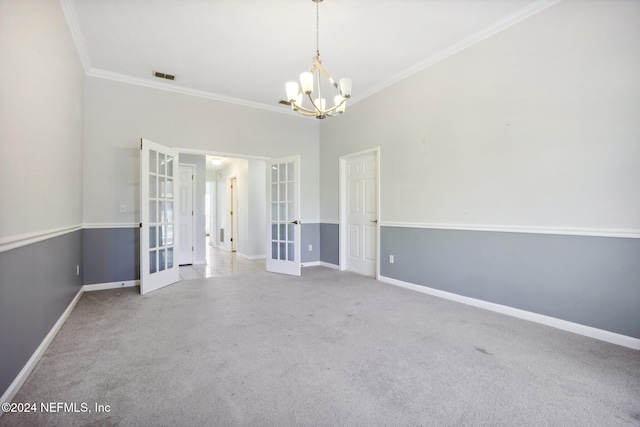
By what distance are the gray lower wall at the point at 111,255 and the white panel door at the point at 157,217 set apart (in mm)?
382

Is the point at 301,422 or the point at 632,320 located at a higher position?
the point at 632,320

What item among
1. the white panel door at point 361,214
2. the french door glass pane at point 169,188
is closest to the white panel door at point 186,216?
the french door glass pane at point 169,188

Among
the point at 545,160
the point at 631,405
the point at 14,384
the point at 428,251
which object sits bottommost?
the point at 631,405

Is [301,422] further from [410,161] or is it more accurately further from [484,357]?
[410,161]

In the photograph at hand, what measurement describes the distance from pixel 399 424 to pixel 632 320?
88.0 inches

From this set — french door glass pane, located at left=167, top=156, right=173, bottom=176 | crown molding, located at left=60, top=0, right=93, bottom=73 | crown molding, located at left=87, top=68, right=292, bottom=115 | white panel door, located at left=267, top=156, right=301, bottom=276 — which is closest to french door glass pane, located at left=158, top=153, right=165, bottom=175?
french door glass pane, located at left=167, top=156, right=173, bottom=176

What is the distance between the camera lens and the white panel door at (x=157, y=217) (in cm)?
385

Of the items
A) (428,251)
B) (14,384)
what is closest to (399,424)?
(14,384)

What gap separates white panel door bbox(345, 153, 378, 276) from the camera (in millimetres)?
4840

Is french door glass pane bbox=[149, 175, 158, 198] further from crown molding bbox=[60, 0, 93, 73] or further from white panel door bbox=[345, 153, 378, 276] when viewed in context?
white panel door bbox=[345, 153, 378, 276]

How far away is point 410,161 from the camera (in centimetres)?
407

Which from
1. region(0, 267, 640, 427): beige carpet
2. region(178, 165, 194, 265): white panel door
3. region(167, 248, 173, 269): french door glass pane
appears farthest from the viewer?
region(178, 165, 194, 265): white panel door

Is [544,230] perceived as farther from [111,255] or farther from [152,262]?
[111,255]

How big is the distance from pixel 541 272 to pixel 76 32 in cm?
540
